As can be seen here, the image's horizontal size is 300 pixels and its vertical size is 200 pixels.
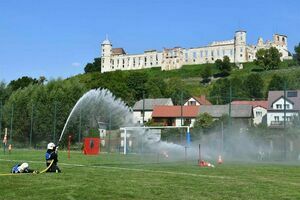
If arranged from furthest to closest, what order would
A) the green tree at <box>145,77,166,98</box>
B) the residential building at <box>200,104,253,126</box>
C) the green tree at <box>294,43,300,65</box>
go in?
1. the green tree at <box>294,43,300,65</box>
2. the green tree at <box>145,77,166,98</box>
3. the residential building at <box>200,104,253,126</box>

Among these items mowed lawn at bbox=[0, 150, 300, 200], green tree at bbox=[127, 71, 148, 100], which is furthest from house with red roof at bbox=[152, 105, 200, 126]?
mowed lawn at bbox=[0, 150, 300, 200]

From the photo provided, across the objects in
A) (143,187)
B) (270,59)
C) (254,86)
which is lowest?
(143,187)

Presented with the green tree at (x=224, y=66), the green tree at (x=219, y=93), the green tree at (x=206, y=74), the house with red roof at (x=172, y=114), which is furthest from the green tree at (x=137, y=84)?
the green tree at (x=224, y=66)

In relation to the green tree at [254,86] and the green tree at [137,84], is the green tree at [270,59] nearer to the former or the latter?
the green tree at [254,86]

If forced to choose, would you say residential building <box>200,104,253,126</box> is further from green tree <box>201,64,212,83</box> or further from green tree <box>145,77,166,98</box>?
green tree <box>201,64,212,83</box>

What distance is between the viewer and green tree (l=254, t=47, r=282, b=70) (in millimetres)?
→ 177375

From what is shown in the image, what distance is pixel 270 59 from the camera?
179m

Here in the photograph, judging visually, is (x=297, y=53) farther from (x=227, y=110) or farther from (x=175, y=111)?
(x=227, y=110)

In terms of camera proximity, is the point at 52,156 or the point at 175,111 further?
the point at 175,111

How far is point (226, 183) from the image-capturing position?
16.7 m

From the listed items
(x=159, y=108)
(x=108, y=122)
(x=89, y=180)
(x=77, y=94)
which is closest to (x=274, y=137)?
(x=108, y=122)

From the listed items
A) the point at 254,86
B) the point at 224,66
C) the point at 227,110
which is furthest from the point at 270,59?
the point at 227,110

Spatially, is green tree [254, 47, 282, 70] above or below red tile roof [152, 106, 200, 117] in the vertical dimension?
above

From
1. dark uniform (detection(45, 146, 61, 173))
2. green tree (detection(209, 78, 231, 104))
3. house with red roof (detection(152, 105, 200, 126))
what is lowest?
dark uniform (detection(45, 146, 61, 173))
